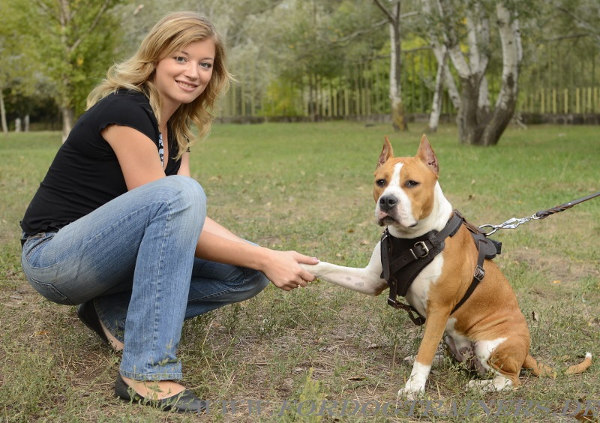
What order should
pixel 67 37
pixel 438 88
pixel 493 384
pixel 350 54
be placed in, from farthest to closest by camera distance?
pixel 350 54 → pixel 438 88 → pixel 67 37 → pixel 493 384

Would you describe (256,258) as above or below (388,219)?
below

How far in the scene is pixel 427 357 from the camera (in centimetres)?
359

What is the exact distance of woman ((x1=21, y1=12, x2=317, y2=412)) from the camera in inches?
133

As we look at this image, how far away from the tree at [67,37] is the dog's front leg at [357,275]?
20.3 meters

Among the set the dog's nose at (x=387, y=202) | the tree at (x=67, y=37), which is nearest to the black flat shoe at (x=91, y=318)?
the dog's nose at (x=387, y=202)

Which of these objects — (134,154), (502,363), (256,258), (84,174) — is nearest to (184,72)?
(134,154)

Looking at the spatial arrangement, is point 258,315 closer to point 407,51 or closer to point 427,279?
point 427,279

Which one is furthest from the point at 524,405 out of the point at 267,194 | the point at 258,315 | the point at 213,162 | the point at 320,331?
the point at 213,162

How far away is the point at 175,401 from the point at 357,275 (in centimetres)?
118

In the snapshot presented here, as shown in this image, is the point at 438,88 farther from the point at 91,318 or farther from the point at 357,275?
the point at 91,318

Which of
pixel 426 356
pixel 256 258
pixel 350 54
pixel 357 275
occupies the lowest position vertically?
pixel 426 356

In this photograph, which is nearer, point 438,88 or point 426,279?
point 426,279

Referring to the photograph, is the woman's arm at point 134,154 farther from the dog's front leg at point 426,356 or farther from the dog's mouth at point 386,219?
the dog's front leg at point 426,356

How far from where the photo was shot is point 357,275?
3.98m
